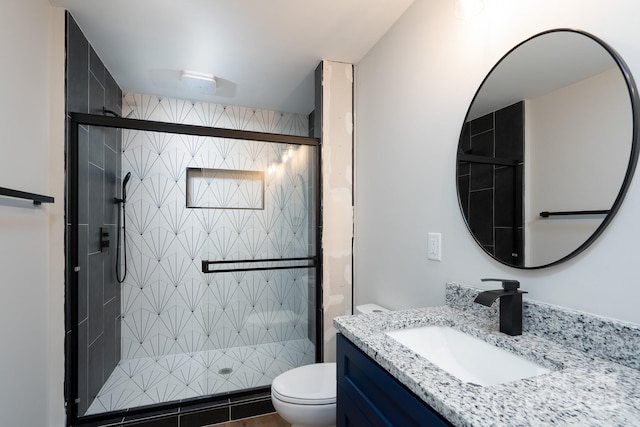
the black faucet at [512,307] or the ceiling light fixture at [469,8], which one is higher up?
the ceiling light fixture at [469,8]

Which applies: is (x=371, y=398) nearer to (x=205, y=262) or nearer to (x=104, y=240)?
(x=205, y=262)

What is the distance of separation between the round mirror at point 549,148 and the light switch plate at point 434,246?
0.64ft

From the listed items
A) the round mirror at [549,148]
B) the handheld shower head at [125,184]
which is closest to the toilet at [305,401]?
the round mirror at [549,148]

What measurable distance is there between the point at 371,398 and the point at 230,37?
2081 mm

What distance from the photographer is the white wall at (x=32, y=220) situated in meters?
1.28

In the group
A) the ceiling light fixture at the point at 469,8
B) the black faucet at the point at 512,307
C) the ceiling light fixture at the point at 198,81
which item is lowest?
the black faucet at the point at 512,307

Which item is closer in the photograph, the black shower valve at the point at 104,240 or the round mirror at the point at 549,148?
the round mirror at the point at 549,148

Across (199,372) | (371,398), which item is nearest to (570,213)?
(371,398)

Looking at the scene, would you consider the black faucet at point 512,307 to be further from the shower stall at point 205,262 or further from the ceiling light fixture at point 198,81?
the ceiling light fixture at point 198,81

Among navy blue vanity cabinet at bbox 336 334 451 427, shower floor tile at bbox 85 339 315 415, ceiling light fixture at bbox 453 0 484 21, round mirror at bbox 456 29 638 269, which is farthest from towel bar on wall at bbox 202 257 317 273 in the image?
ceiling light fixture at bbox 453 0 484 21

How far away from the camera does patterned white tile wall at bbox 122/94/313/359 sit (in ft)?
7.33

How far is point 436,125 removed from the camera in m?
1.45

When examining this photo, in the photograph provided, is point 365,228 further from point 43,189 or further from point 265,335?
point 43,189

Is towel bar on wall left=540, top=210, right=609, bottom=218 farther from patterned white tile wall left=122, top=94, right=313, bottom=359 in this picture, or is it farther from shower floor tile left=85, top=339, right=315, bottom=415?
shower floor tile left=85, top=339, right=315, bottom=415
